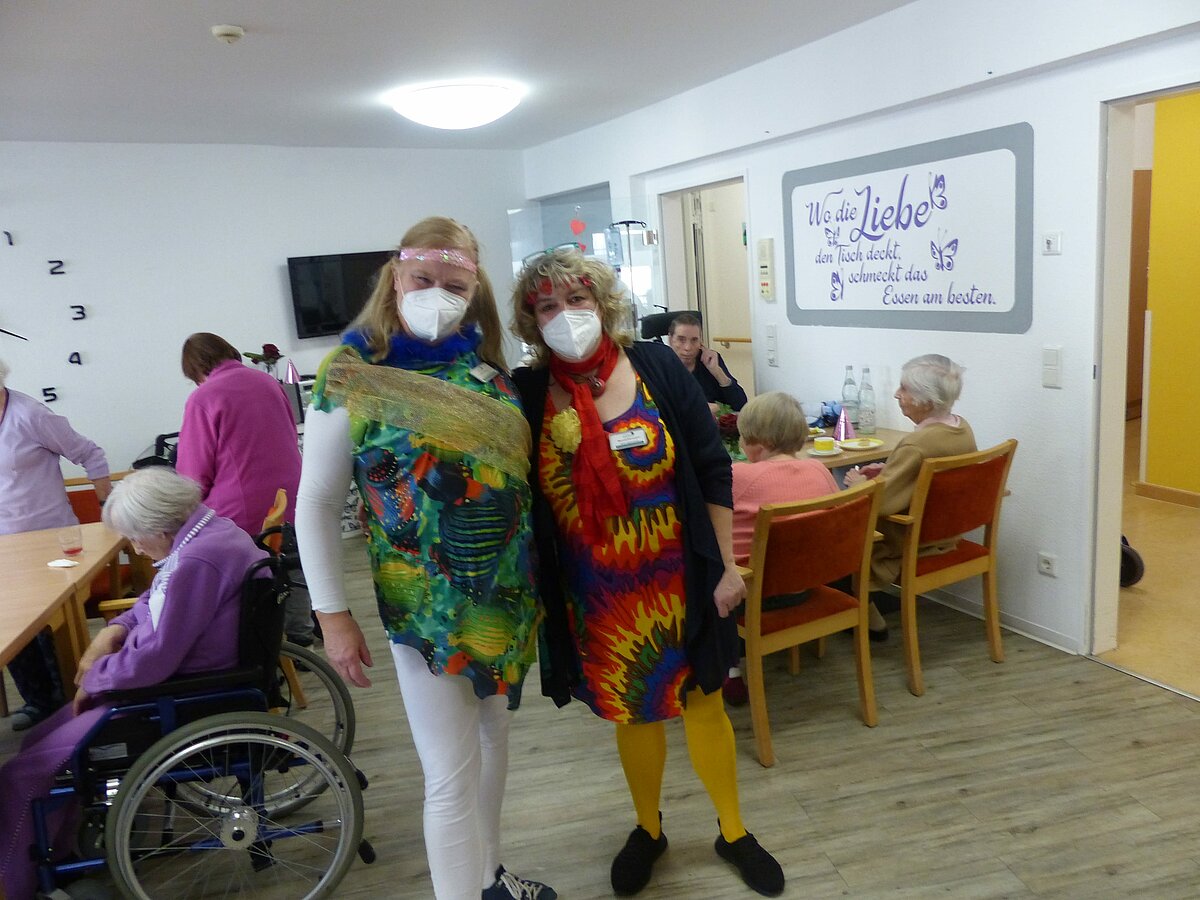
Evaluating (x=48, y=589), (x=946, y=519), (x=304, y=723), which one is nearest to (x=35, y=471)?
(x=48, y=589)

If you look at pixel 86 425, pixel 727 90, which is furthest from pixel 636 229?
pixel 86 425

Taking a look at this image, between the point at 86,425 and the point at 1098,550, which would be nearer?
the point at 1098,550

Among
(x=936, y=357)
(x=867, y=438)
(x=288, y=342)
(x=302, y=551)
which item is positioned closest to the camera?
(x=302, y=551)

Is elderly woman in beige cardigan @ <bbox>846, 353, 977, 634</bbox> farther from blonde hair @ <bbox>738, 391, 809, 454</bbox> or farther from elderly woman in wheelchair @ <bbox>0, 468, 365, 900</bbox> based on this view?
elderly woman in wheelchair @ <bbox>0, 468, 365, 900</bbox>

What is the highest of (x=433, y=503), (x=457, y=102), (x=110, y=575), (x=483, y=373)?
(x=457, y=102)

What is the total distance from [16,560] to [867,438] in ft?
9.81

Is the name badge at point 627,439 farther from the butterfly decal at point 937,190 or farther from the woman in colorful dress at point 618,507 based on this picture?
the butterfly decal at point 937,190

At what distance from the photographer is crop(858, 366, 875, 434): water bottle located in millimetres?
3844

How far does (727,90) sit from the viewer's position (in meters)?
4.39

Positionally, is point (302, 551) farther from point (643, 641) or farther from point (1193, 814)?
point (1193, 814)

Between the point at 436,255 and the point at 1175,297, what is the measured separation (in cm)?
446

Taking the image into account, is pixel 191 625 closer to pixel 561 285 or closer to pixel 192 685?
pixel 192 685

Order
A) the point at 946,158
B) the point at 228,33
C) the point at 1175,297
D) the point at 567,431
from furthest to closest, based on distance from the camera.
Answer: the point at 1175,297, the point at 946,158, the point at 228,33, the point at 567,431

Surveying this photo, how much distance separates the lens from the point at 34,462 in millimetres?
3227
